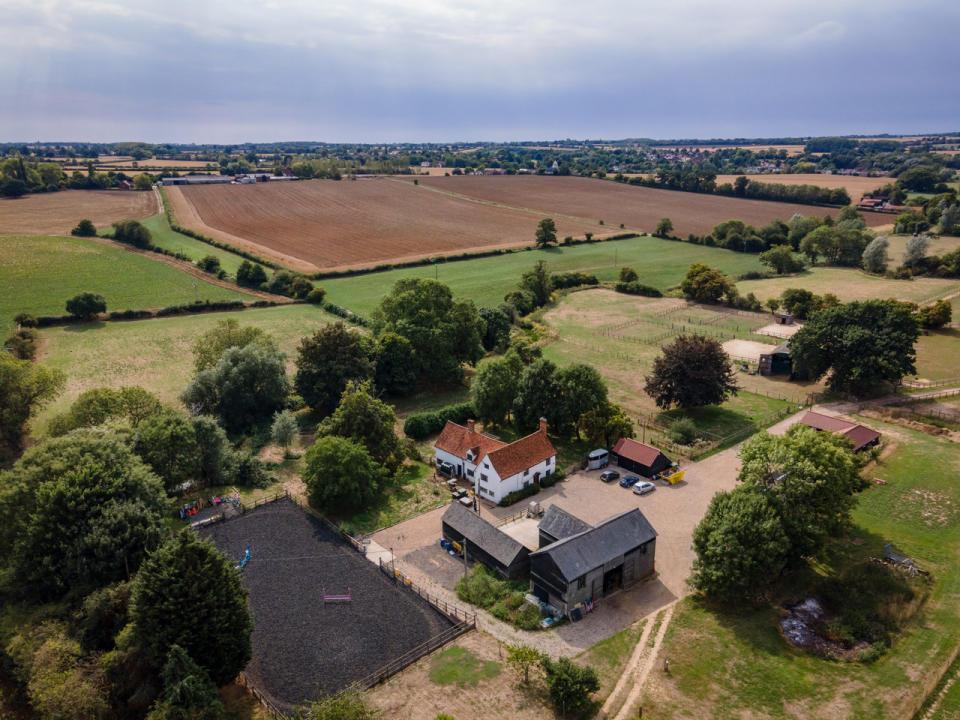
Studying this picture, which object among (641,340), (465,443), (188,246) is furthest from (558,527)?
(188,246)

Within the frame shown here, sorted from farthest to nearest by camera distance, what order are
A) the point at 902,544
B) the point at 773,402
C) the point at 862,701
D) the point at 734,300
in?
1. the point at 734,300
2. the point at 773,402
3. the point at 902,544
4. the point at 862,701

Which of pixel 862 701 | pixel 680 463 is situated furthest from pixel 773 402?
pixel 862 701

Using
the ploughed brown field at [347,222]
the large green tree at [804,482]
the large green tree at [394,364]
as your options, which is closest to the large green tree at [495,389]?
the large green tree at [394,364]

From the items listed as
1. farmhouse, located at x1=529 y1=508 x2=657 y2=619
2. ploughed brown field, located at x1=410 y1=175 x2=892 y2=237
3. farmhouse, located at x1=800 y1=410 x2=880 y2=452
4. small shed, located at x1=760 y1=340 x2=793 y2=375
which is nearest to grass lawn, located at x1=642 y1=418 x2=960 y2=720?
farmhouse, located at x1=529 y1=508 x2=657 y2=619

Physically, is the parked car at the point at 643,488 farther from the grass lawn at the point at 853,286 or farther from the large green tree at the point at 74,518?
the grass lawn at the point at 853,286

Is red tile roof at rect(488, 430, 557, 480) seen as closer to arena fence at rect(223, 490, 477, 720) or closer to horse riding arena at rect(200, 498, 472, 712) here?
arena fence at rect(223, 490, 477, 720)

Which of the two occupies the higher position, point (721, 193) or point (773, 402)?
point (721, 193)

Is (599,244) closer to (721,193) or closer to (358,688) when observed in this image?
(721,193)
